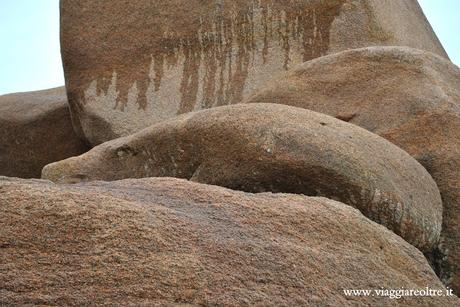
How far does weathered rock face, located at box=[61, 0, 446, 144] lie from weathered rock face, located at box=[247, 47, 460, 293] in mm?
707

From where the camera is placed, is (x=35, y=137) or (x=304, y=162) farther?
(x=35, y=137)

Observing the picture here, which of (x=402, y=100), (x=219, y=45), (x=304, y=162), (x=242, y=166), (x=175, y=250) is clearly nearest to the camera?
(x=175, y=250)

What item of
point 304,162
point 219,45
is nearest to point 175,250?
point 304,162

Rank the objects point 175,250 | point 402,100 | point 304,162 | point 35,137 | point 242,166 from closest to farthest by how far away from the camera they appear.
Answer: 1. point 175,250
2. point 304,162
3. point 242,166
4. point 402,100
5. point 35,137

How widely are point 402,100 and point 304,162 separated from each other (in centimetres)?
86

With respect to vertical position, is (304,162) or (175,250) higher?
(175,250)

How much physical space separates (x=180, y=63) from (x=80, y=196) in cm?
265

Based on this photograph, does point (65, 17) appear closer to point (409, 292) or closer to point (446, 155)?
point (446, 155)

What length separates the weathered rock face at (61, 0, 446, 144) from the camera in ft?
14.2

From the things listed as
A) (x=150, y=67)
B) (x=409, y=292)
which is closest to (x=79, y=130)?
(x=150, y=67)

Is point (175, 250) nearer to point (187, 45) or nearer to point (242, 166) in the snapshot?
point (242, 166)

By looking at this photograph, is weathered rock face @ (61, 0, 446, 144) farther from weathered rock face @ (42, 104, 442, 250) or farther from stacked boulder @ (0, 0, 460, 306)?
weathered rock face @ (42, 104, 442, 250)

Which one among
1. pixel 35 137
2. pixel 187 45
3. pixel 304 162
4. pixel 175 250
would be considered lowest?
pixel 35 137

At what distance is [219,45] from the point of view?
4.45 meters
